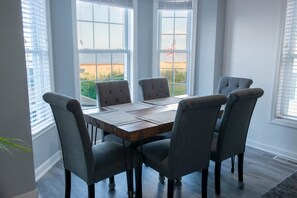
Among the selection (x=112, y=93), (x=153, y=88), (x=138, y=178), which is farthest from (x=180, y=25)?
(x=138, y=178)

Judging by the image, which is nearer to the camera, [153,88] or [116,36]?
[153,88]

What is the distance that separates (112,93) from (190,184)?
1305 mm

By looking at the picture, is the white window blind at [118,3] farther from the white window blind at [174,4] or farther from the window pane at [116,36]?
the white window blind at [174,4]

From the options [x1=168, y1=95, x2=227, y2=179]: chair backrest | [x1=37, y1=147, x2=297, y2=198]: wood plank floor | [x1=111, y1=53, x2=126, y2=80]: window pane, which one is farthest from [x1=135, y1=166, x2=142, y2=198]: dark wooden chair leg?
[x1=111, y1=53, x2=126, y2=80]: window pane

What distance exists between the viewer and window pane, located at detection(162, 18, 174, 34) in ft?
13.3

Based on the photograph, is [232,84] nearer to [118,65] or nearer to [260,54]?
[260,54]

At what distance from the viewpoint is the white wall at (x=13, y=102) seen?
79.2 inches

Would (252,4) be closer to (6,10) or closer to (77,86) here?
(77,86)

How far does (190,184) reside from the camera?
2664 millimetres

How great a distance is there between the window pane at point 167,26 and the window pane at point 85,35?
121 centimetres

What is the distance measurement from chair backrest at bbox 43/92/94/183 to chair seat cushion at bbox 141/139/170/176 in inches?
20.1

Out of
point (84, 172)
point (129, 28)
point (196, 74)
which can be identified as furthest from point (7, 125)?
point (196, 74)

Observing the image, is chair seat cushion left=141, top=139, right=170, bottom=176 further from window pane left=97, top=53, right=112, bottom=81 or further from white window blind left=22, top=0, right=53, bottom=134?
window pane left=97, top=53, right=112, bottom=81

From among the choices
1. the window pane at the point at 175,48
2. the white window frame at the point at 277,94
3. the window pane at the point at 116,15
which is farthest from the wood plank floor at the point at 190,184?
the window pane at the point at 116,15
